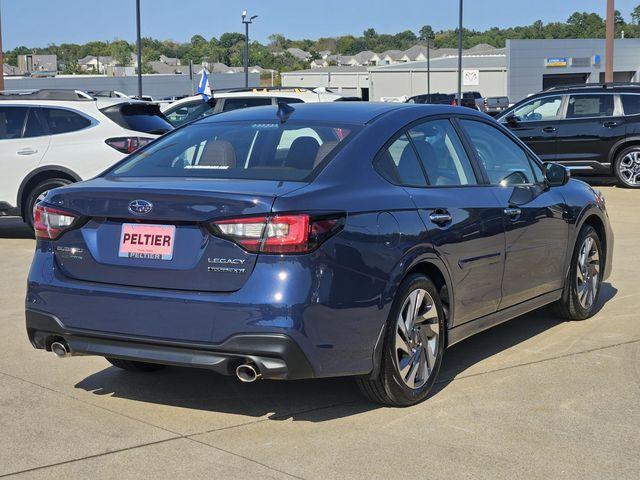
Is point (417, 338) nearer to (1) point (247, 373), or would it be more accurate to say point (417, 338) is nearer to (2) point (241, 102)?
(1) point (247, 373)

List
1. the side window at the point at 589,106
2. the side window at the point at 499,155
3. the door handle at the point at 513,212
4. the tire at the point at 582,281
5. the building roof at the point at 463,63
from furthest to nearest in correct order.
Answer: the building roof at the point at 463,63 < the side window at the point at 589,106 < the tire at the point at 582,281 < the side window at the point at 499,155 < the door handle at the point at 513,212

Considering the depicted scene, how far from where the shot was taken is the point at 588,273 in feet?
24.4

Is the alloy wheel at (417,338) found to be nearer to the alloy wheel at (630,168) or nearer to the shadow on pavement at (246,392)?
the shadow on pavement at (246,392)

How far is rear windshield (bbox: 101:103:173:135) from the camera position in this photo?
1238cm

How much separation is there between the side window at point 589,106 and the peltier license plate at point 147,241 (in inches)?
573

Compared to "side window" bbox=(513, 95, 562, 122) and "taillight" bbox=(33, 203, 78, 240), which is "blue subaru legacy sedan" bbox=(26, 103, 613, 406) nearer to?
"taillight" bbox=(33, 203, 78, 240)

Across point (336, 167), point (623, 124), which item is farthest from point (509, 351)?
point (623, 124)

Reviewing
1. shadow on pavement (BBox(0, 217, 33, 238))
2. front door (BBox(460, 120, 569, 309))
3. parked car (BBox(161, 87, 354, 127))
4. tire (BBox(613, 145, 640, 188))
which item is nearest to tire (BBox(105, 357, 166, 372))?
front door (BBox(460, 120, 569, 309))

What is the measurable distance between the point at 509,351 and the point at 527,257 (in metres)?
0.64

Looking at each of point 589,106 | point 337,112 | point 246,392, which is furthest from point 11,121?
point 589,106

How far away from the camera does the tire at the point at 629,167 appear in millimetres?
17781

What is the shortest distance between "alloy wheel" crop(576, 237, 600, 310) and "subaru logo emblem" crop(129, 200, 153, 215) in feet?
11.8

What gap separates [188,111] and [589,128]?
7.56 metres

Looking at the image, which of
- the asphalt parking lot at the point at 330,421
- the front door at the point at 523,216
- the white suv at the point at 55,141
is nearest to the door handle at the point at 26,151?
the white suv at the point at 55,141
